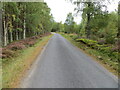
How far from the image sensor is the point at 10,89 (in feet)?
13.9

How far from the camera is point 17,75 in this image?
18.1 feet

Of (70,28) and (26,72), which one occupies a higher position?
(70,28)

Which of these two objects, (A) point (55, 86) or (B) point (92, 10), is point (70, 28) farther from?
(A) point (55, 86)

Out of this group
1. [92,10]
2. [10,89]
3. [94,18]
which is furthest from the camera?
[94,18]

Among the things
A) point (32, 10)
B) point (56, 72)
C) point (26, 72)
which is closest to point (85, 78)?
point (56, 72)

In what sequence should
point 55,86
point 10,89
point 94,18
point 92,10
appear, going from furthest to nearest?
point 94,18, point 92,10, point 55,86, point 10,89

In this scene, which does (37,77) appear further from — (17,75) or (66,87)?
(66,87)

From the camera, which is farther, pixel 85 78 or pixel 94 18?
pixel 94 18

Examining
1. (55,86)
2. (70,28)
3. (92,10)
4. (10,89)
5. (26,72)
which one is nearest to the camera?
(10,89)

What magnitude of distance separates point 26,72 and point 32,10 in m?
14.9

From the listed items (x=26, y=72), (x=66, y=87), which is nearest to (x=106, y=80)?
(x=66, y=87)

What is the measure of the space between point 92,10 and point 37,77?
14520 millimetres

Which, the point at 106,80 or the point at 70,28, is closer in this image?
the point at 106,80

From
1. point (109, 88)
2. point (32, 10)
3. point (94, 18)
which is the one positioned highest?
point (32, 10)
